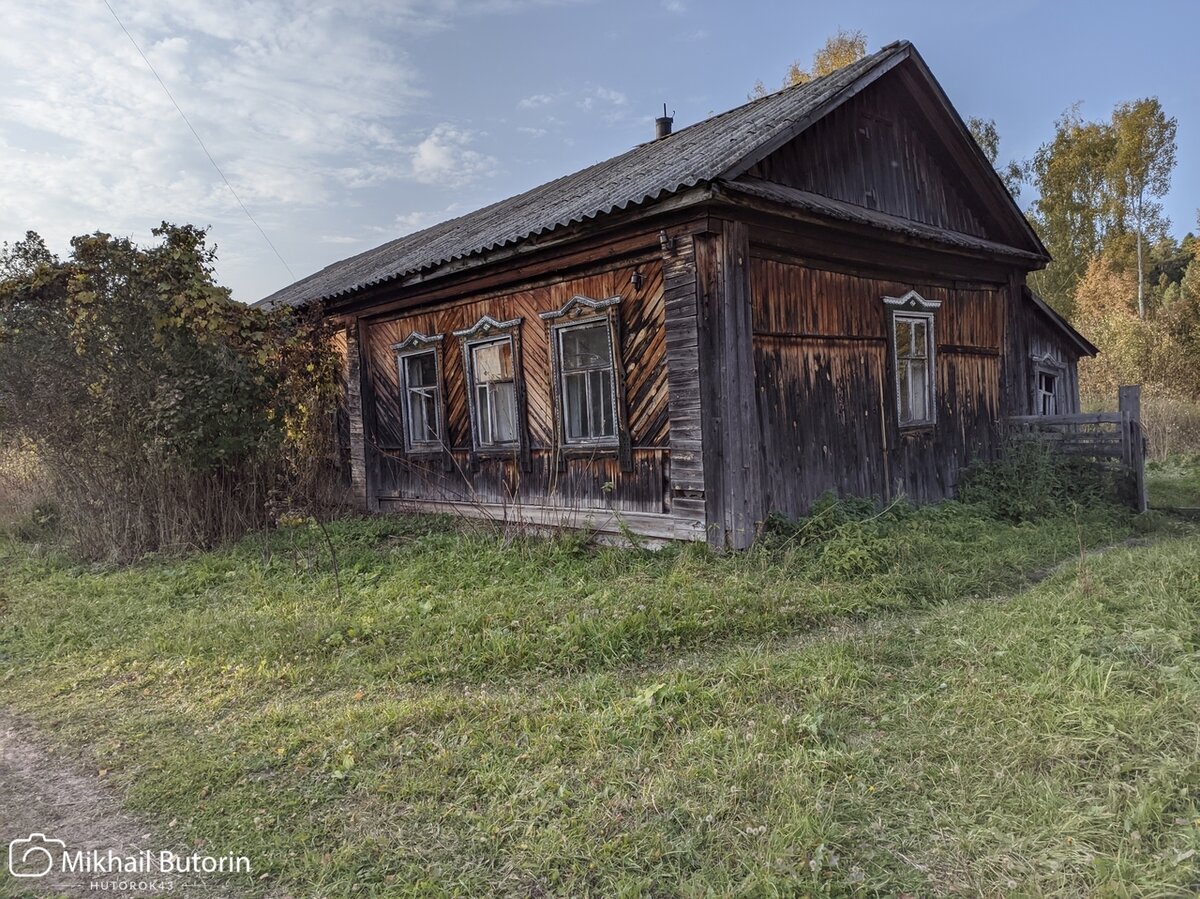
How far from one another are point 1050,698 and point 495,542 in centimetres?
590

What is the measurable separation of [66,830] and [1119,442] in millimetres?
11357

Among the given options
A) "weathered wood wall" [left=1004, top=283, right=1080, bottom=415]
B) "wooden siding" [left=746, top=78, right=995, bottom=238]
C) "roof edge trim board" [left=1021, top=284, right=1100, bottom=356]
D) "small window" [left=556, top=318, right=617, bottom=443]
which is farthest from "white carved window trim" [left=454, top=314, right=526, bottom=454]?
"roof edge trim board" [left=1021, top=284, right=1100, bottom=356]

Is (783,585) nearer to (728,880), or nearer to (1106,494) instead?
(728,880)

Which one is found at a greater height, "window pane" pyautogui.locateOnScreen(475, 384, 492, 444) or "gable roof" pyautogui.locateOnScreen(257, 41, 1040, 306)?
"gable roof" pyautogui.locateOnScreen(257, 41, 1040, 306)

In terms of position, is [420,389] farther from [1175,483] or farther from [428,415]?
[1175,483]

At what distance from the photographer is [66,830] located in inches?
130

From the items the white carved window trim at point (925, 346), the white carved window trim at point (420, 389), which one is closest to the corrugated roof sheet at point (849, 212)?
the white carved window trim at point (925, 346)

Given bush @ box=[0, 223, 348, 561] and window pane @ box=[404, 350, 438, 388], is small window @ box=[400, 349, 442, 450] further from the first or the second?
bush @ box=[0, 223, 348, 561]

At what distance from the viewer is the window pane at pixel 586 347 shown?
8.41m

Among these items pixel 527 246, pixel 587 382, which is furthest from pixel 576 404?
pixel 527 246

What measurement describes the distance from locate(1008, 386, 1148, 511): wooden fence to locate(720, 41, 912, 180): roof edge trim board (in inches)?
200

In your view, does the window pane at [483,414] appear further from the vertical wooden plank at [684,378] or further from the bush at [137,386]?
the vertical wooden plank at [684,378]

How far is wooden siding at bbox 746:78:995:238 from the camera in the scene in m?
8.59

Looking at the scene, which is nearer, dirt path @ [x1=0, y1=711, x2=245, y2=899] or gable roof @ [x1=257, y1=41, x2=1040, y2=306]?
dirt path @ [x1=0, y1=711, x2=245, y2=899]
